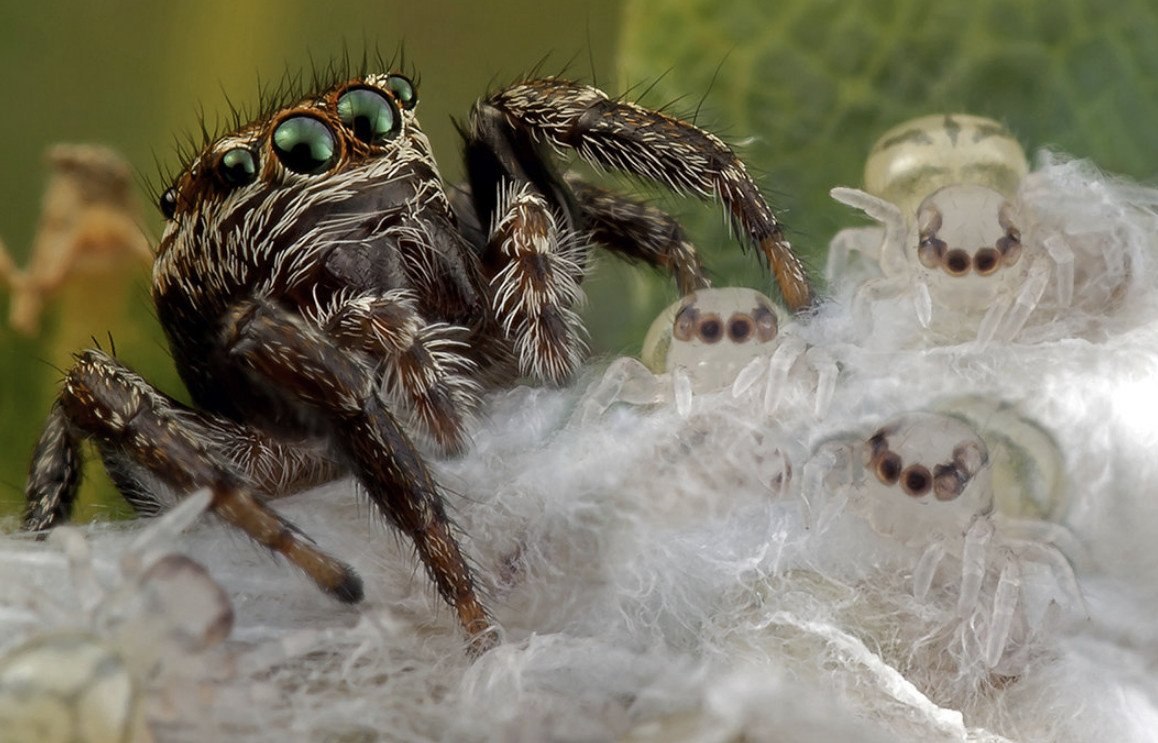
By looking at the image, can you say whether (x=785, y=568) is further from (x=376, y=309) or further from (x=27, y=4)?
(x=27, y=4)

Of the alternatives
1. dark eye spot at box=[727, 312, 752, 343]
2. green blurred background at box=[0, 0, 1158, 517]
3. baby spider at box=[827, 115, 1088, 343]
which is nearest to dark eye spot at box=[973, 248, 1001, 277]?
baby spider at box=[827, 115, 1088, 343]

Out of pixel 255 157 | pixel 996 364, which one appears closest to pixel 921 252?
pixel 996 364

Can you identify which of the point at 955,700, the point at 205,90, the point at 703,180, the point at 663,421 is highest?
the point at 205,90

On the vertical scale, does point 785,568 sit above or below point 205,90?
below

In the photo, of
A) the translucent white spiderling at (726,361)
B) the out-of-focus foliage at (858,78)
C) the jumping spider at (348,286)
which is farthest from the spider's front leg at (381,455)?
the out-of-focus foliage at (858,78)

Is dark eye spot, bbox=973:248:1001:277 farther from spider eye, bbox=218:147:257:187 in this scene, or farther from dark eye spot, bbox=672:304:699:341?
spider eye, bbox=218:147:257:187

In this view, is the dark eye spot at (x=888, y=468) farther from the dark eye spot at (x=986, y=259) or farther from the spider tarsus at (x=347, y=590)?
the spider tarsus at (x=347, y=590)
